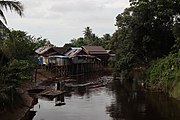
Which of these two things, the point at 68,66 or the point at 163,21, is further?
the point at 68,66

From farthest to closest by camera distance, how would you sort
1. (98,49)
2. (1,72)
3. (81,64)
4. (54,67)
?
(98,49), (81,64), (54,67), (1,72)

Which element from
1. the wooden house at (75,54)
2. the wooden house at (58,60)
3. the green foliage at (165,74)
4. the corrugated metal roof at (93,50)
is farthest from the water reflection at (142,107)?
the corrugated metal roof at (93,50)

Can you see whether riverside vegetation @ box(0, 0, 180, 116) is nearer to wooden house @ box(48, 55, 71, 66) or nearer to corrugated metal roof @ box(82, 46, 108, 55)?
wooden house @ box(48, 55, 71, 66)

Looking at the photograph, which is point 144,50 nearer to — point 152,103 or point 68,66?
point 152,103

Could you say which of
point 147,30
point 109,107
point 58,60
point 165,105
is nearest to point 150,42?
point 147,30

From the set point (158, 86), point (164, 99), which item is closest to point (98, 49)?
point (158, 86)

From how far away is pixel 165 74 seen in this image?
120 ft

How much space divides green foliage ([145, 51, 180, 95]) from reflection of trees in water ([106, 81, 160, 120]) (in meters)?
2.72

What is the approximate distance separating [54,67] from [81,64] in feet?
26.1

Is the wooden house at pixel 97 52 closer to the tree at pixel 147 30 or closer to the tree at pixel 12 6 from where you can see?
the tree at pixel 147 30

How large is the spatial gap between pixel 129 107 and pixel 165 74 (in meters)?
9.15

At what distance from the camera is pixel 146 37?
40938mm

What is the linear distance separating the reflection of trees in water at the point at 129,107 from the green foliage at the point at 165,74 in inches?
107

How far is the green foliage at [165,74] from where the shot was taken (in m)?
35.0
